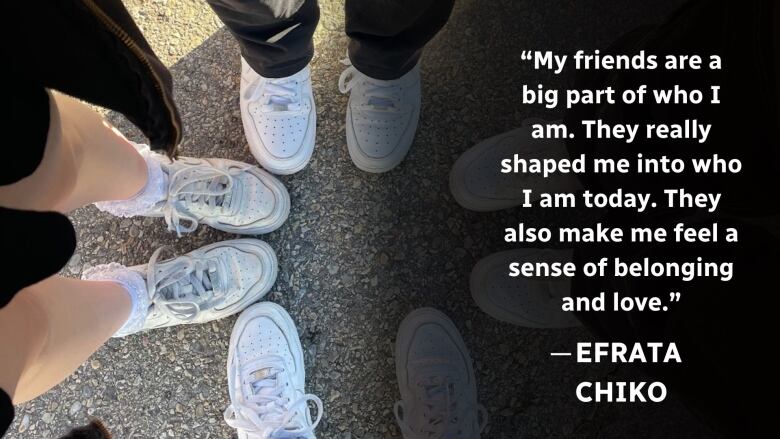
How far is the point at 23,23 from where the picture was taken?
0.41 metres

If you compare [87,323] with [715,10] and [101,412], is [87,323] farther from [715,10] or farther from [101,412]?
[715,10]

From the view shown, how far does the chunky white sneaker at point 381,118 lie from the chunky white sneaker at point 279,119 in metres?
0.09

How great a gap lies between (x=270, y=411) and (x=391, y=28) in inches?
29.3

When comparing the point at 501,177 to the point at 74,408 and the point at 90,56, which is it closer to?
the point at 90,56

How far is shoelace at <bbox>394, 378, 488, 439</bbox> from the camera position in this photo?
0.99m

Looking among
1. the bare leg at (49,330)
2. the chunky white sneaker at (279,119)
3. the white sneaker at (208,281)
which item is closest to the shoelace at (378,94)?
the chunky white sneaker at (279,119)

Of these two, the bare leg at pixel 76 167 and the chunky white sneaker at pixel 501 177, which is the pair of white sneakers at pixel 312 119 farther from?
the bare leg at pixel 76 167

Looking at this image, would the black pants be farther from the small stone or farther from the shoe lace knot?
the small stone

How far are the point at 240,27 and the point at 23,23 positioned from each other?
41 cm

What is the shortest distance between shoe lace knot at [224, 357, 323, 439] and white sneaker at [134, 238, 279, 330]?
0.14m

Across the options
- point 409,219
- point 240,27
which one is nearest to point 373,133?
point 409,219

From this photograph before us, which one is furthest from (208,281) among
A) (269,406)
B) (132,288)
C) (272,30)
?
(272,30)

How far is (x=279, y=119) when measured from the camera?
1.03m

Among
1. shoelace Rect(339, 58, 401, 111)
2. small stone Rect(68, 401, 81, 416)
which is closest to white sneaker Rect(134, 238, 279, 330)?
small stone Rect(68, 401, 81, 416)
